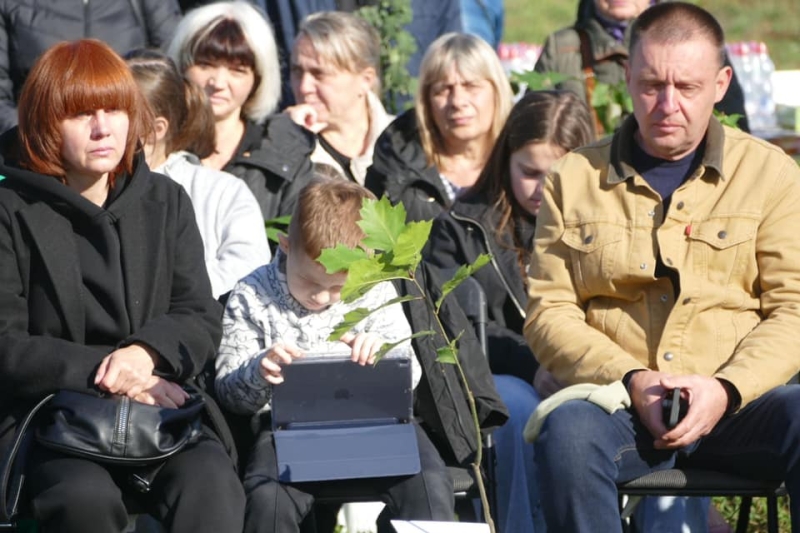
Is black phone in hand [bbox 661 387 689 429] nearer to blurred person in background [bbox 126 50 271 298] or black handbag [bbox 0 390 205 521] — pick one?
black handbag [bbox 0 390 205 521]

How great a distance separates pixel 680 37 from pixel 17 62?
3175mm

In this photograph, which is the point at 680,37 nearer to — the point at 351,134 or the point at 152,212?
the point at 152,212

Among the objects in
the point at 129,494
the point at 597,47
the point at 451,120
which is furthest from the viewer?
the point at 597,47

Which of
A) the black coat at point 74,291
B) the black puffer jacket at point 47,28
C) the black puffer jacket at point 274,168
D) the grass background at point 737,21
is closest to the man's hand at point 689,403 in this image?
the black coat at point 74,291

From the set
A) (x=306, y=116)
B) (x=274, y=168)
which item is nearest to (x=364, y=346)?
(x=274, y=168)

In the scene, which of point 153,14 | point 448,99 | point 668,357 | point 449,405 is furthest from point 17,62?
point 668,357

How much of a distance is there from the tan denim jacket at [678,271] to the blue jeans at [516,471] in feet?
1.11

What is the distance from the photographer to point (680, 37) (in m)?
4.52

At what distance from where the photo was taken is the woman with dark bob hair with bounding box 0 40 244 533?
160 inches

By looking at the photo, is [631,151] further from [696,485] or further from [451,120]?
[451,120]

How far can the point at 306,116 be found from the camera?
630cm

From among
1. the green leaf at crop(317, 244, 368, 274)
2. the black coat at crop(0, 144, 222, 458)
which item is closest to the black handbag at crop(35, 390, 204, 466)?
the black coat at crop(0, 144, 222, 458)

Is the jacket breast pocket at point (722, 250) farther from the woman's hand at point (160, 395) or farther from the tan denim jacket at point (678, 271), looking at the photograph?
the woman's hand at point (160, 395)

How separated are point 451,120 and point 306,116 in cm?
80
